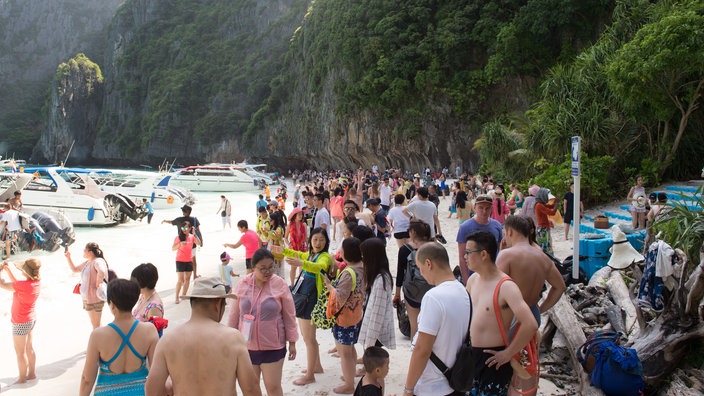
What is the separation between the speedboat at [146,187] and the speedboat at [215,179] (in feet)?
37.2

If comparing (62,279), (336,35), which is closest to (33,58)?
(336,35)

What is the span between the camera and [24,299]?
18.2 feet

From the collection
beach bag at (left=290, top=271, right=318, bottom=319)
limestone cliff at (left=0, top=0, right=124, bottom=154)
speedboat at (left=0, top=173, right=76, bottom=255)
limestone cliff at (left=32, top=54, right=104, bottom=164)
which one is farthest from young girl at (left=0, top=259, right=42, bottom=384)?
limestone cliff at (left=0, top=0, right=124, bottom=154)

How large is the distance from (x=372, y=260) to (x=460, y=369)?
5.49 ft

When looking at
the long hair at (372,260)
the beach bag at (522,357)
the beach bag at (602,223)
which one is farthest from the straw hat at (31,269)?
the beach bag at (602,223)

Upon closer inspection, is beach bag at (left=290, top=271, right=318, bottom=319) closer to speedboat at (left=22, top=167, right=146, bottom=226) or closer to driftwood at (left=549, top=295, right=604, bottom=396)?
driftwood at (left=549, top=295, right=604, bottom=396)

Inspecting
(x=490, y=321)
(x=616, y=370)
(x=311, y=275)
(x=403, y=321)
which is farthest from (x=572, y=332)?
(x=311, y=275)

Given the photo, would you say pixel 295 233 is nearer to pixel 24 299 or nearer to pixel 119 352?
pixel 24 299

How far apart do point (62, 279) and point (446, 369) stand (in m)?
11.2

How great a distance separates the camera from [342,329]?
4695 millimetres

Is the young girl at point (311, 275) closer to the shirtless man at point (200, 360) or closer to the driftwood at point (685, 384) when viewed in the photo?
the shirtless man at point (200, 360)

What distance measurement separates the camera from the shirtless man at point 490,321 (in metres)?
3.14

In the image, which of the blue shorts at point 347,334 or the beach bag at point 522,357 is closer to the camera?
the beach bag at point 522,357

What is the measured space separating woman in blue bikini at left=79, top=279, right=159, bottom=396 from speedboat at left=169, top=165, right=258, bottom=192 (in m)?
38.7
